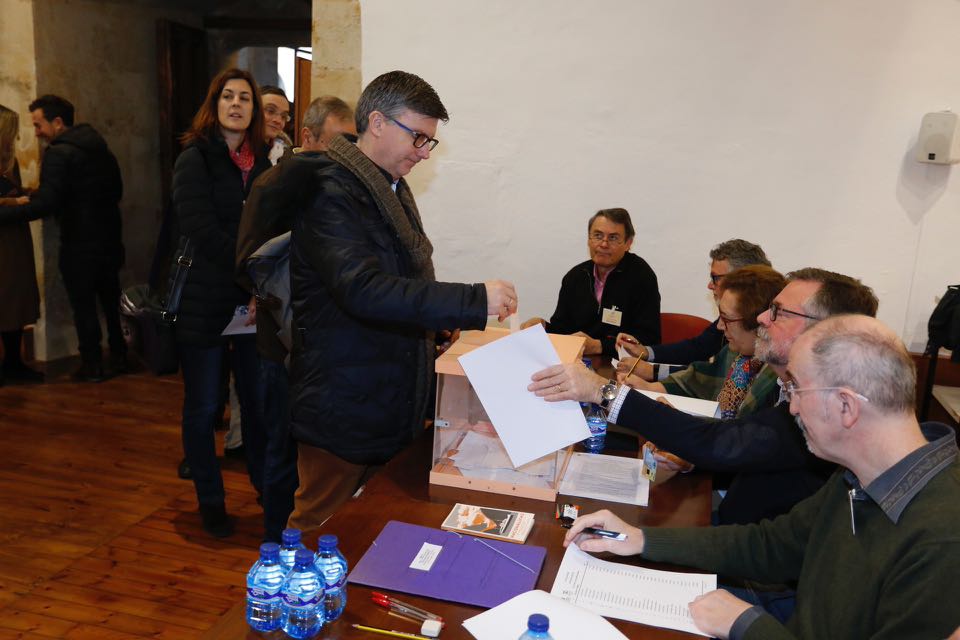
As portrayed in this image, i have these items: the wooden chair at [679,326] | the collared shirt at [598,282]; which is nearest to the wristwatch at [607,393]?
the collared shirt at [598,282]

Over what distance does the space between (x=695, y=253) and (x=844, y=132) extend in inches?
40.1

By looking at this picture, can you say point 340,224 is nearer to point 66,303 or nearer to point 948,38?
point 948,38

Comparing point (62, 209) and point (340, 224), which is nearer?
point (340, 224)

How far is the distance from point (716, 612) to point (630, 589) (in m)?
0.18

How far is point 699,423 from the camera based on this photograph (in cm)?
209

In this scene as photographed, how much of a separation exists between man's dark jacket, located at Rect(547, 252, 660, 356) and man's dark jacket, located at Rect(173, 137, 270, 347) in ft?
5.44

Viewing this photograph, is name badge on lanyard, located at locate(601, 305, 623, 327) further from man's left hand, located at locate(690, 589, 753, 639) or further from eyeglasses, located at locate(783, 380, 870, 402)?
man's left hand, located at locate(690, 589, 753, 639)

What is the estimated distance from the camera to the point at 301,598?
1.39 m

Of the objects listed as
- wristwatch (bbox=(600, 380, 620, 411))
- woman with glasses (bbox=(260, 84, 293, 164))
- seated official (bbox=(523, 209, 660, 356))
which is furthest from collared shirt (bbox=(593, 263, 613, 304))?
wristwatch (bbox=(600, 380, 620, 411))

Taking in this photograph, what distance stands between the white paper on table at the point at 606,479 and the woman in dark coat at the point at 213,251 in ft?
5.92

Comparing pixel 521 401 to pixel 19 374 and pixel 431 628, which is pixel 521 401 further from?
pixel 19 374

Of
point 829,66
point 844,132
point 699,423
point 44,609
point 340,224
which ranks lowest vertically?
point 44,609

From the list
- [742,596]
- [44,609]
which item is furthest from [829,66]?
[44,609]

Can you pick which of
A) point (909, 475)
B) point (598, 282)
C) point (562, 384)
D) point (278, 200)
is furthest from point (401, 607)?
point (598, 282)
